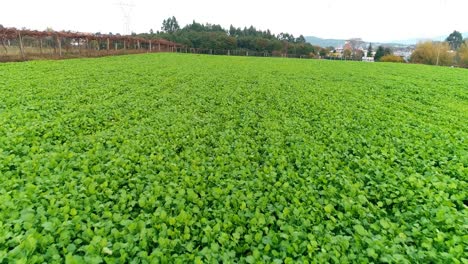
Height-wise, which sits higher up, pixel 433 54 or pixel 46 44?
pixel 433 54

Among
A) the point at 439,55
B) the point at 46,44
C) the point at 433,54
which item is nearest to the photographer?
the point at 46,44

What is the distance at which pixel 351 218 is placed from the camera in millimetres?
3191

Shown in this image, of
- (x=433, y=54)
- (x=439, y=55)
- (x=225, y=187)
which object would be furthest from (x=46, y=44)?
(x=433, y=54)

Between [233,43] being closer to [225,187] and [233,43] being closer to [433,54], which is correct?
[433,54]

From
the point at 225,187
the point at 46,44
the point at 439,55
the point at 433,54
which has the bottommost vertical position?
the point at 225,187

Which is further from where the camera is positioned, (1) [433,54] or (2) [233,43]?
(2) [233,43]

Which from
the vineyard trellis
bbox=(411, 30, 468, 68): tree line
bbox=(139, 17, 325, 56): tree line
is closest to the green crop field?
the vineyard trellis

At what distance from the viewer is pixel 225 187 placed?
3.79 meters

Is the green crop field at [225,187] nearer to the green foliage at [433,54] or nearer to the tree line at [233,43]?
the green foliage at [433,54]

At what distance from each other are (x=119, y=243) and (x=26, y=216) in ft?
3.43

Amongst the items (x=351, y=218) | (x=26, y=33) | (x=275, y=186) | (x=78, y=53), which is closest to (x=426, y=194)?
(x=351, y=218)

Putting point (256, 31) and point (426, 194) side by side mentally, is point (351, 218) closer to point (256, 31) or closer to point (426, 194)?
point (426, 194)

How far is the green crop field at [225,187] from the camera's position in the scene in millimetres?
2600

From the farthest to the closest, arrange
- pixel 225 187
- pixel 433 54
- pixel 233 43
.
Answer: pixel 233 43 < pixel 433 54 < pixel 225 187
